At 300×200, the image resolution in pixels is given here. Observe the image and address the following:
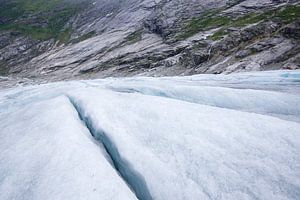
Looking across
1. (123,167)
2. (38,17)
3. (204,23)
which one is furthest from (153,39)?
(38,17)

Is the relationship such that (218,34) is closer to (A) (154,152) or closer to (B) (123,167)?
(A) (154,152)

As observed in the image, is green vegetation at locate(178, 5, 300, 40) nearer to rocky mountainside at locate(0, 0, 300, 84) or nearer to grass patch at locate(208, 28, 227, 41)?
grass patch at locate(208, 28, 227, 41)

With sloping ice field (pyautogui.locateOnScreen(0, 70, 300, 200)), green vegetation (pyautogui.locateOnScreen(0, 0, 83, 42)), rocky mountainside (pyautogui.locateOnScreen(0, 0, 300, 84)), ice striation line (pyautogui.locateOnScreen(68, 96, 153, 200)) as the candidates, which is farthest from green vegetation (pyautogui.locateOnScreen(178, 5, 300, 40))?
green vegetation (pyautogui.locateOnScreen(0, 0, 83, 42))

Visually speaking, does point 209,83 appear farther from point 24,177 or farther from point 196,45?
point 196,45

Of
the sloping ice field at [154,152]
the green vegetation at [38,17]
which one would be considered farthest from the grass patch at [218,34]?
the green vegetation at [38,17]

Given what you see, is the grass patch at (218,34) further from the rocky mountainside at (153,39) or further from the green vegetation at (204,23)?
the green vegetation at (204,23)
